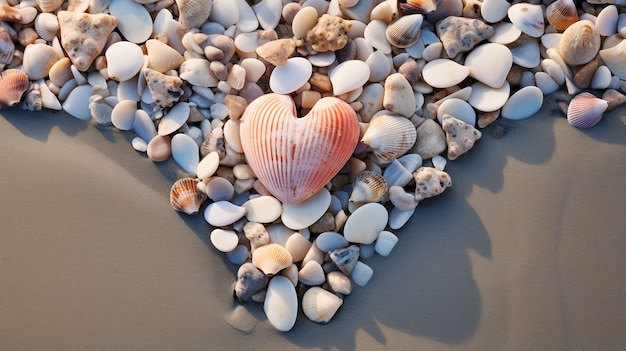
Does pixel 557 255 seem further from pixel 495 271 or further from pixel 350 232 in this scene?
pixel 350 232

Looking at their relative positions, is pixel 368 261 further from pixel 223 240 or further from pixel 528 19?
pixel 528 19

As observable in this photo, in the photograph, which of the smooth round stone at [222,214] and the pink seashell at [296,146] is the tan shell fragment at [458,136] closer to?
the pink seashell at [296,146]

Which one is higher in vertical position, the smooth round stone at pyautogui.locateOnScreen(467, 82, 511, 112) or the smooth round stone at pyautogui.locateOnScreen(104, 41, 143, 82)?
the smooth round stone at pyautogui.locateOnScreen(104, 41, 143, 82)

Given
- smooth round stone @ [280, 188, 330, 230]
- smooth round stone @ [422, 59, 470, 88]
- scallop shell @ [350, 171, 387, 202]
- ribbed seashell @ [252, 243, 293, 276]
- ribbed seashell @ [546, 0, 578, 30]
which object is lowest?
ribbed seashell @ [252, 243, 293, 276]

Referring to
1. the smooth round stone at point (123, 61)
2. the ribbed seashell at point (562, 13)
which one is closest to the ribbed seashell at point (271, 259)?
the smooth round stone at point (123, 61)

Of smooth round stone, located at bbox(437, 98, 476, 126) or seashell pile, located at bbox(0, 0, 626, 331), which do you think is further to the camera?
smooth round stone, located at bbox(437, 98, 476, 126)

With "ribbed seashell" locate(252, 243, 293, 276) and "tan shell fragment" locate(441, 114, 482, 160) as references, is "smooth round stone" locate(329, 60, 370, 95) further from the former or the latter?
"ribbed seashell" locate(252, 243, 293, 276)

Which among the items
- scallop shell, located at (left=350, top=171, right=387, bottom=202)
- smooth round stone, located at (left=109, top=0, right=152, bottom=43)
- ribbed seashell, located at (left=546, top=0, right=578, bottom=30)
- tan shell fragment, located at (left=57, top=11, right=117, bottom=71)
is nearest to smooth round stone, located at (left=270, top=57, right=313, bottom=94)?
scallop shell, located at (left=350, top=171, right=387, bottom=202)

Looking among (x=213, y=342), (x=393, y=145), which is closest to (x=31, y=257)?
(x=213, y=342)
